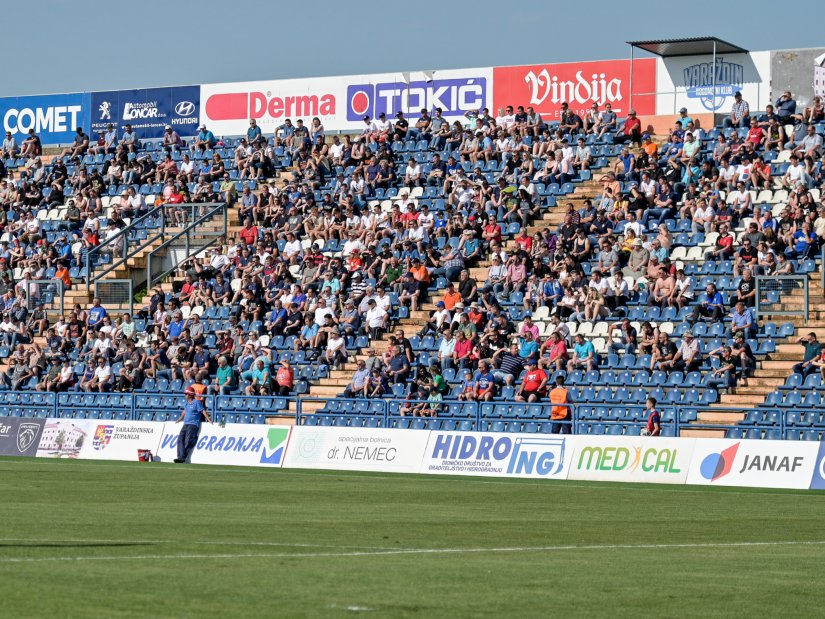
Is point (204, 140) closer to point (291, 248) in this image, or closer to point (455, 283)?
point (291, 248)

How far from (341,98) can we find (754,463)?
2859cm

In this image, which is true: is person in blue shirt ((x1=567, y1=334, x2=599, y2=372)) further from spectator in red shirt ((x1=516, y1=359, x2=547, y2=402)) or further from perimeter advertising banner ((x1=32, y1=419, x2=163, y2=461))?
perimeter advertising banner ((x1=32, y1=419, x2=163, y2=461))

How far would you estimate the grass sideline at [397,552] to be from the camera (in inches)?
400

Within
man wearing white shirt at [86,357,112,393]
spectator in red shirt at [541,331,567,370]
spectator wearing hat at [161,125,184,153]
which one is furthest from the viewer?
spectator wearing hat at [161,125,184,153]

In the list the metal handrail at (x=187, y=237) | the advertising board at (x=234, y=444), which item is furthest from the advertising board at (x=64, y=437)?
the metal handrail at (x=187, y=237)

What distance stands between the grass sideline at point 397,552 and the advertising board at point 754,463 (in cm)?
208

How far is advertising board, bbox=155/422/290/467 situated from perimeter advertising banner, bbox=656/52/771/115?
62.5ft

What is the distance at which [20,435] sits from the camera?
36469 millimetres

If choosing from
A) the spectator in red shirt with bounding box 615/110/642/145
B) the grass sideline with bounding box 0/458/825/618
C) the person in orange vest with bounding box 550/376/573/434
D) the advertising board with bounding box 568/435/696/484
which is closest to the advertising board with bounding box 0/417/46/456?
the grass sideline with bounding box 0/458/825/618

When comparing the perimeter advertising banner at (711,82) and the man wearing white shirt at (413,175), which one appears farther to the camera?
the perimeter advertising banner at (711,82)

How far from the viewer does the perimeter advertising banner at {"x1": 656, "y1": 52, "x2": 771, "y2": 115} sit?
44.8m

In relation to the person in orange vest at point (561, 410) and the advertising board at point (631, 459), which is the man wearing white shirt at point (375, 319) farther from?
the advertising board at point (631, 459)

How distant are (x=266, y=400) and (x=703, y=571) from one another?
922 inches

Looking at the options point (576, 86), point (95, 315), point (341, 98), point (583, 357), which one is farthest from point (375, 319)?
point (341, 98)
